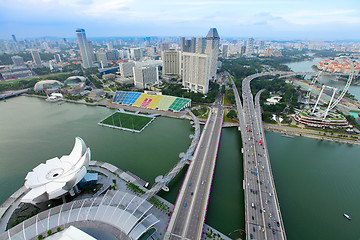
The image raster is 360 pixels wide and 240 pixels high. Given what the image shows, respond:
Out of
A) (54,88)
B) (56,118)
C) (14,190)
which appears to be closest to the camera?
(14,190)

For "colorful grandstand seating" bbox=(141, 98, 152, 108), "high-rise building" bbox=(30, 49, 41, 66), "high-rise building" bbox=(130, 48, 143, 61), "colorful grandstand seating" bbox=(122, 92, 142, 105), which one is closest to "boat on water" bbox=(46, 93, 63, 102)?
"colorful grandstand seating" bbox=(122, 92, 142, 105)

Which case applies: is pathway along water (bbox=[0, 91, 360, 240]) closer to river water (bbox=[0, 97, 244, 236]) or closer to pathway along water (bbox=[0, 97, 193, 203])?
pathway along water (bbox=[0, 97, 193, 203])

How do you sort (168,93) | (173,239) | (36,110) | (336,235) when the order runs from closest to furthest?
(173,239), (336,235), (36,110), (168,93)

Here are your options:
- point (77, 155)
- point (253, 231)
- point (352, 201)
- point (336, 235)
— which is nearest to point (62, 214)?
point (77, 155)

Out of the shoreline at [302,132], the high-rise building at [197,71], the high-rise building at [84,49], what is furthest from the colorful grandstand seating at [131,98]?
the high-rise building at [84,49]

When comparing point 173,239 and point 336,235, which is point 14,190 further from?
point 336,235

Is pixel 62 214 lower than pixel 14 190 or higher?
higher

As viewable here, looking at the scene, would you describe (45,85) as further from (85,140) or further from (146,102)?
(85,140)

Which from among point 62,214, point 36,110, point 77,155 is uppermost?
point 77,155
